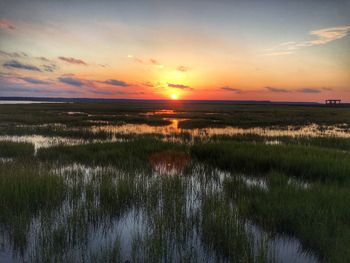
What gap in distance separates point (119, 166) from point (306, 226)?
749 cm

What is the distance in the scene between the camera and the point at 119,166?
36.3ft

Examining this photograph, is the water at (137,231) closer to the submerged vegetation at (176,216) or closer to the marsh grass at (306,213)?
the submerged vegetation at (176,216)

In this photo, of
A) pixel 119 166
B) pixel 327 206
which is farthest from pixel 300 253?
pixel 119 166

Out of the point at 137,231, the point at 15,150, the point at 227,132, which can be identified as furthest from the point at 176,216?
the point at 227,132

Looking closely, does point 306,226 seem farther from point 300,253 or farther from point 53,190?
point 53,190

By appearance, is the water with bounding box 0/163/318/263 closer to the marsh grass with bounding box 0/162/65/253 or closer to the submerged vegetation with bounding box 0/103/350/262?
the submerged vegetation with bounding box 0/103/350/262

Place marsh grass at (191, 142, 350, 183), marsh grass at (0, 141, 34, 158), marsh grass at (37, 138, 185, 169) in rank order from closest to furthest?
1. marsh grass at (191, 142, 350, 183)
2. marsh grass at (37, 138, 185, 169)
3. marsh grass at (0, 141, 34, 158)

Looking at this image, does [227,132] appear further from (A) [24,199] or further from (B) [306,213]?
(A) [24,199]

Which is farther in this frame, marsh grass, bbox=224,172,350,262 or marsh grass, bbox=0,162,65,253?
marsh grass, bbox=0,162,65,253

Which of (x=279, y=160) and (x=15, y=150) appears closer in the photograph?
(x=279, y=160)

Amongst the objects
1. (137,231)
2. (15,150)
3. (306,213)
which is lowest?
(137,231)

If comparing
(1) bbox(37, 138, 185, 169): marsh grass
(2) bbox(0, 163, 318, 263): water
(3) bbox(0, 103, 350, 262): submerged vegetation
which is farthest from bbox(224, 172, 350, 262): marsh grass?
(1) bbox(37, 138, 185, 169): marsh grass

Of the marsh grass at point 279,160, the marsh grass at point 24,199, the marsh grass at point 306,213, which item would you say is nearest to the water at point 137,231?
the marsh grass at point 24,199

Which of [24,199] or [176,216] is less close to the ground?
[24,199]
